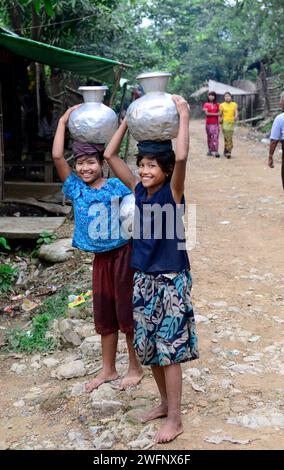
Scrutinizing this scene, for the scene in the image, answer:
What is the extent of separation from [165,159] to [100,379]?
1.49m

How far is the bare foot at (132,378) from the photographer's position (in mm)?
3174

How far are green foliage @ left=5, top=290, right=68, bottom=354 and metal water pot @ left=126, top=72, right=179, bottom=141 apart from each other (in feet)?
6.99

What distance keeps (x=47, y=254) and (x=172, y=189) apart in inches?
141

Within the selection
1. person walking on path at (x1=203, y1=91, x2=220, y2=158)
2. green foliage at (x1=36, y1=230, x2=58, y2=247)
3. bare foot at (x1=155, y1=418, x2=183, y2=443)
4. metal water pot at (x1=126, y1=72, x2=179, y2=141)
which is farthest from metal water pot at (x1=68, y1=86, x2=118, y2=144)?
person walking on path at (x1=203, y1=91, x2=220, y2=158)

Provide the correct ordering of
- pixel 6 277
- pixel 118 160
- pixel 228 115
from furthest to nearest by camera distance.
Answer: pixel 228 115 → pixel 6 277 → pixel 118 160

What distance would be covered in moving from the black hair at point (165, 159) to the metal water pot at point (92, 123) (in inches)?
16.1

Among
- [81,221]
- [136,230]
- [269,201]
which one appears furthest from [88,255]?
[269,201]

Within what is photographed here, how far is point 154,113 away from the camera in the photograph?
238 cm

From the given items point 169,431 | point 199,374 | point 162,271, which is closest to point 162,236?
point 162,271

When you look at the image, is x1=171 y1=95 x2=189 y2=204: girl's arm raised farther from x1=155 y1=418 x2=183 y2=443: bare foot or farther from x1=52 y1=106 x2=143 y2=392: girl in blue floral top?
x1=155 y1=418 x2=183 y2=443: bare foot

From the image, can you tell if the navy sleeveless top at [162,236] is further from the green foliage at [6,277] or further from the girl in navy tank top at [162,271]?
the green foliage at [6,277]

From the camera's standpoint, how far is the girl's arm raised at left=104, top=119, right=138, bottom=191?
2.65 meters

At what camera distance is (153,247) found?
2520 mm

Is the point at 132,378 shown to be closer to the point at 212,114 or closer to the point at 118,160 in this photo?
the point at 118,160
